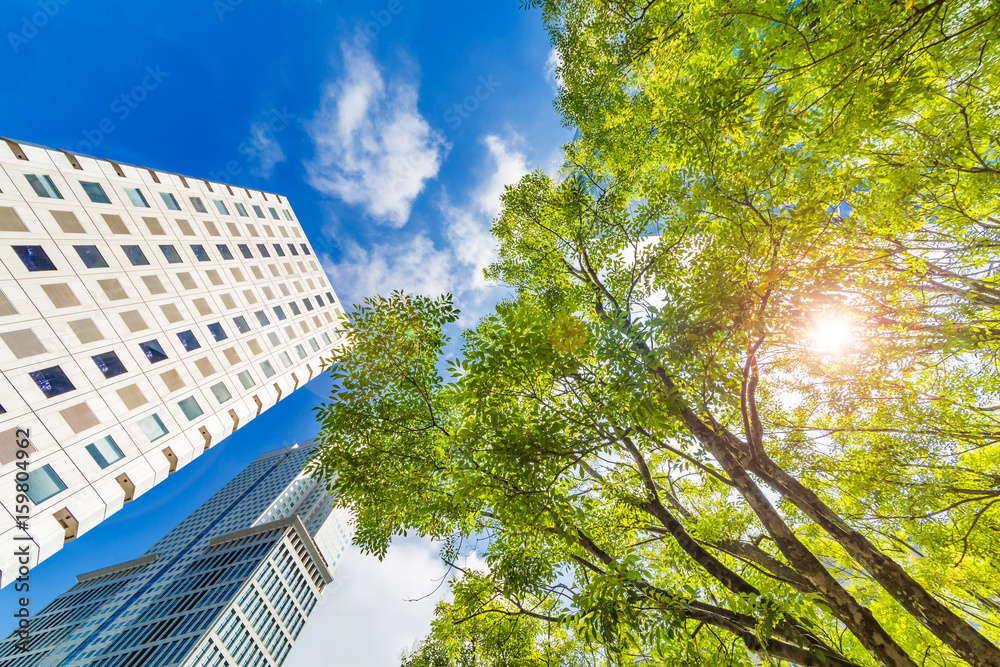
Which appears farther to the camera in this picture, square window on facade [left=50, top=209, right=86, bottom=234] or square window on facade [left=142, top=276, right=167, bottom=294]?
square window on facade [left=142, top=276, right=167, bottom=294]

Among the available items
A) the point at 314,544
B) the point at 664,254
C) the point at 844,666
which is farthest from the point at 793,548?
the point at 314,544

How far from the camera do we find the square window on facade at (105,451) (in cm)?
1401

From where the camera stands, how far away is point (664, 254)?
8.46 meters

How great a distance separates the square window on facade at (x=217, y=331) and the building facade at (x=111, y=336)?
7 centimetres

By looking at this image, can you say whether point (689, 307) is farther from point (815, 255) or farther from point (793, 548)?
point (793, 548)

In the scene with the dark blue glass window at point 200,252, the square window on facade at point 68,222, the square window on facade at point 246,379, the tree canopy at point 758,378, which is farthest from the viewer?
the square window on facade at point 246,379

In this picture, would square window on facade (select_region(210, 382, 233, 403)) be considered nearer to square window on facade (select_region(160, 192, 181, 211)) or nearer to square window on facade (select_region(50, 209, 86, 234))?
square window on facade (select_region(50, 209, 86, 234))

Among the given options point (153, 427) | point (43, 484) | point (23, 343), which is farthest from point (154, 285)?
point (43, 484)

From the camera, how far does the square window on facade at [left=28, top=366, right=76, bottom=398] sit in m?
13.1

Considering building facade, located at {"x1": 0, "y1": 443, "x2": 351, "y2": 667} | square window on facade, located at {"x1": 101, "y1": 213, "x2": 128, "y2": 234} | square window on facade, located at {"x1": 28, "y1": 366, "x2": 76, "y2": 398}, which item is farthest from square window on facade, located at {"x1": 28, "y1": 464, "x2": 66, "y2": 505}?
building facade, located at {"x1": 0, "y1": 443, "x2": 351, "y2": 667}

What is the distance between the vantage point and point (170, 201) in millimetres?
20500

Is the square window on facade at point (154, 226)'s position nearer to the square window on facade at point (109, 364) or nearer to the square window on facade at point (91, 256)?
the square window on facade at point (91, 256)

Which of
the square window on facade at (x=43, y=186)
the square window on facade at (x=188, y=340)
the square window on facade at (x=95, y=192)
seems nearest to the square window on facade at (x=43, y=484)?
the square window on facade at (x=188, y=340)

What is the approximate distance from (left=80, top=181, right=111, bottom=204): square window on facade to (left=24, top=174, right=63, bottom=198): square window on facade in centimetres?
119
